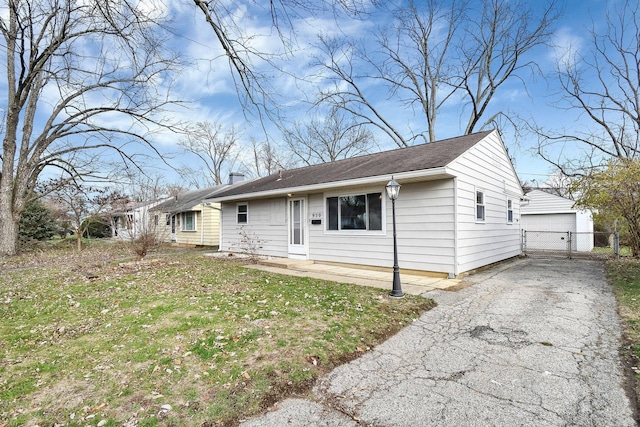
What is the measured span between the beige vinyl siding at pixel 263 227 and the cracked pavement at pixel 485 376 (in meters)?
7.33

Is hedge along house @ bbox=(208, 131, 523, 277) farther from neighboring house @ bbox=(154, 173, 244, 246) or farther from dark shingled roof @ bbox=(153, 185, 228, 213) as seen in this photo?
dark shingled roof @ bbox=(153, 185, 228, 213)

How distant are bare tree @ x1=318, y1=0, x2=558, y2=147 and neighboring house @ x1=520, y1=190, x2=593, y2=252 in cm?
646

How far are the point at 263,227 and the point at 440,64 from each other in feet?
58.6

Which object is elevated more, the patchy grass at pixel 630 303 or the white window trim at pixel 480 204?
the white window trim at pixel 480 204

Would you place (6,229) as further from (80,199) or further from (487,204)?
(487,204)

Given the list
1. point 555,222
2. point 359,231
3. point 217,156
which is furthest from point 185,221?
point 555,222

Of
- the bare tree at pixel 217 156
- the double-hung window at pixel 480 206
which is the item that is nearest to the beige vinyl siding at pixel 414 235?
the double-hung window at pixel 480 206

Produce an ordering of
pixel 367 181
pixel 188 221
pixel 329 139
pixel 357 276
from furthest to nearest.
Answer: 1. pixel 329 139
2. pixel 188 221
3. pixel 367 181
4. pixel 357 276

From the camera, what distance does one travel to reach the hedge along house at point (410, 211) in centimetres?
781

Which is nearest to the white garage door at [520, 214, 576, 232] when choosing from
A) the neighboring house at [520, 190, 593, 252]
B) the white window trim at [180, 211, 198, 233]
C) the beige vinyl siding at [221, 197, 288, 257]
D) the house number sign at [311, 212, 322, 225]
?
the neighboring house at [520, 190, 593, 252]

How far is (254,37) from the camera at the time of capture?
4320 millimetres

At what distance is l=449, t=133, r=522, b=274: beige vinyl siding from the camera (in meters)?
7.97

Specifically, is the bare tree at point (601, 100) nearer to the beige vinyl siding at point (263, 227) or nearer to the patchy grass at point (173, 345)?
the beige vinyl siding at point (263, 227)

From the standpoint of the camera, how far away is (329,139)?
27.3m
